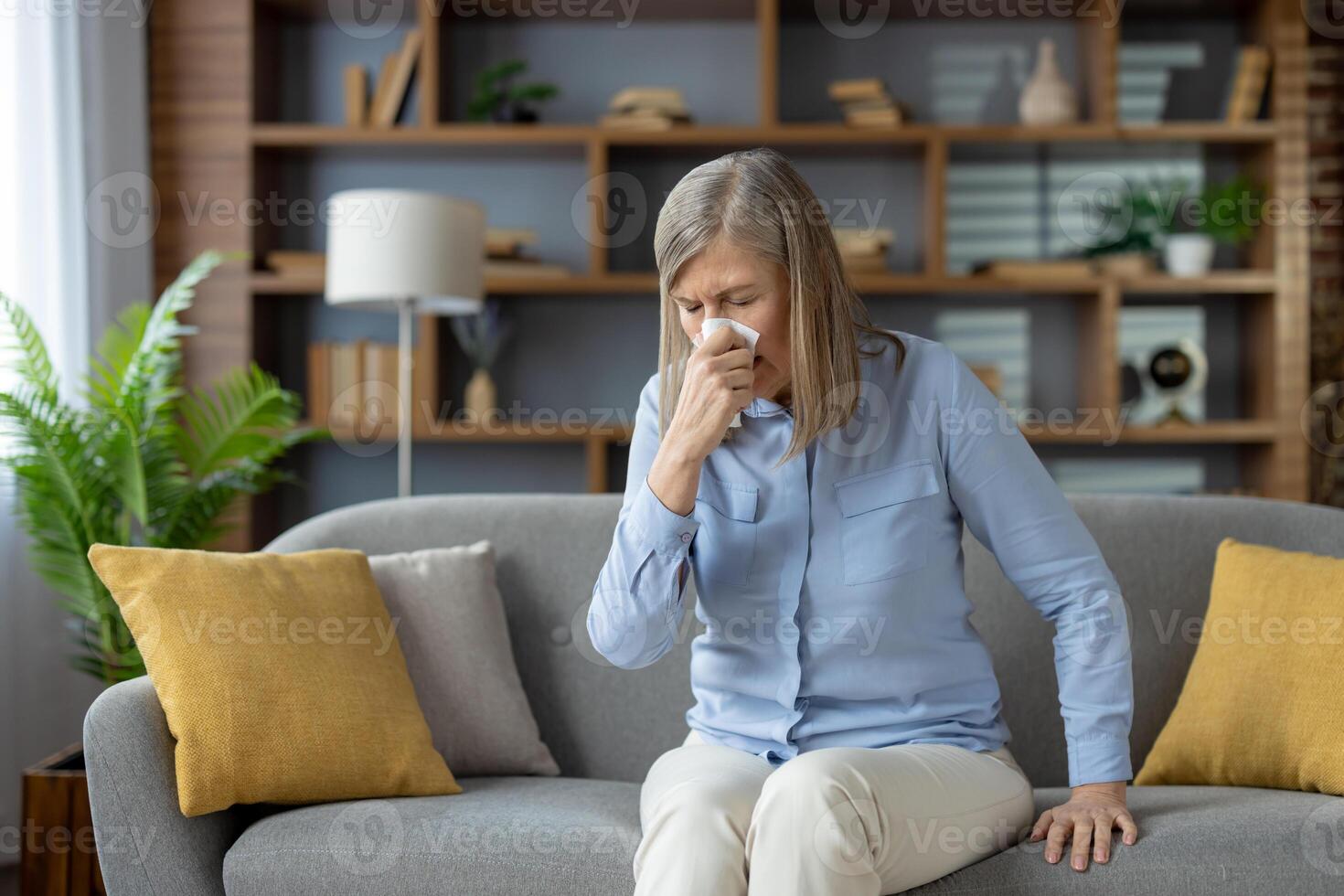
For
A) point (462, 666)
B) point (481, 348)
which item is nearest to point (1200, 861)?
point (462, 666)

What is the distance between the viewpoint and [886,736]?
1.58 m

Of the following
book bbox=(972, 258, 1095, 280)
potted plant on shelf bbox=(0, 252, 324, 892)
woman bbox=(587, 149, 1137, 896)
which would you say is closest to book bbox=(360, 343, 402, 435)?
potted plant on shelf bbox=(0, 252, 324, 892)

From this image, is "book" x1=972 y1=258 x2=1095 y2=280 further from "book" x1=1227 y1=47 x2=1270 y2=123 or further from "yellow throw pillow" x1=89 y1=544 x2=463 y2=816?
"yellow throw pillow" x1=89 y1=544 x2=463 y2=816

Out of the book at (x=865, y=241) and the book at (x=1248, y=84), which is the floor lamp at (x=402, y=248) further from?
the book at (x=1248, y=84)

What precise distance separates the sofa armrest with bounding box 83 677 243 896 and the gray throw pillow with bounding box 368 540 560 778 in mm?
428

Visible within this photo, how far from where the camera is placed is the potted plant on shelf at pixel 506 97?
3.82 meters

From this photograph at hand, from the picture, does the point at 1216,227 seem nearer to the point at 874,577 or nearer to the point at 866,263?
the point at 866,263

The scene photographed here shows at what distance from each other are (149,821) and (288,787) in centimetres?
18

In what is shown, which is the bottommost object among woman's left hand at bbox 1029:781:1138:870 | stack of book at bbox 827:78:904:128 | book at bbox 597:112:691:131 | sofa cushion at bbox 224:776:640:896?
sofa cushion at bbox 224:776:640:896

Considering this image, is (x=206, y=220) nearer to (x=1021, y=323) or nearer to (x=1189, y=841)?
(x=1021, y=323)

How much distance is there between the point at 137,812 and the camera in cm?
164

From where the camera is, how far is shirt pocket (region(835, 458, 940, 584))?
160 centimetres

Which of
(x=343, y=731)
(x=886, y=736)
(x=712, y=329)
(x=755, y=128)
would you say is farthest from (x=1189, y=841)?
(x=755, y=128)

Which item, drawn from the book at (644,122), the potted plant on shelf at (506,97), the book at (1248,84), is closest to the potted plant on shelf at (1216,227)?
the book at (1248,84)
